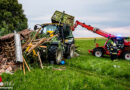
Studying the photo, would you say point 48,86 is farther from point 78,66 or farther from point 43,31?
point 43,31

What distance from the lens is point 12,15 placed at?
82.8 feet

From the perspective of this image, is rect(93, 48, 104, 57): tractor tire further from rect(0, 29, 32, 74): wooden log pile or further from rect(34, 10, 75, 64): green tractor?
rect(0, 29, 32, 74): wooden log pile

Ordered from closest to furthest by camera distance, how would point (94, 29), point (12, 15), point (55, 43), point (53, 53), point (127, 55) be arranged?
point (53, 53) < point (55, 43) < point (127, 55) < point (94, 29) < point (12, 15)

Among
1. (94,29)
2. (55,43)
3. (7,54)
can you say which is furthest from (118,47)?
(7,54)

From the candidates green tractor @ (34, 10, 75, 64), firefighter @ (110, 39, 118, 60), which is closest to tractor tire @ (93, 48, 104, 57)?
firefighter @ (110, 39, 118, 60)

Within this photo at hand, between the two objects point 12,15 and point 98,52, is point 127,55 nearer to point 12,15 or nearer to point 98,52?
point 98,52

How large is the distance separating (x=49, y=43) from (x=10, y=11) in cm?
2155

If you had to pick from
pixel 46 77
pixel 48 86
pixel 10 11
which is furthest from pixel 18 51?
pixel 10 11

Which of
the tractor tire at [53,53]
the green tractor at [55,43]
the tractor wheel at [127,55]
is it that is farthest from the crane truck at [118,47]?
the tractor tire at [53,53]

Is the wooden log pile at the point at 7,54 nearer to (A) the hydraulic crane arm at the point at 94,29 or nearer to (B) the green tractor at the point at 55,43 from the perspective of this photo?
(B) the green tractor at the point at 55,43

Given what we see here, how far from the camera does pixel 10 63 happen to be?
5.94 m

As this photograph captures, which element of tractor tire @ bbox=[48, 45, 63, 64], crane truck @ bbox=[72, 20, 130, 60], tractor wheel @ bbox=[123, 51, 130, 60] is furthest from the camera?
crane truck @ bbox=[72, 20, 130, 60]

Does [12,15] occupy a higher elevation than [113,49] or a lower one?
higher

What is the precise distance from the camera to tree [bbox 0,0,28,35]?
75.9 feet
